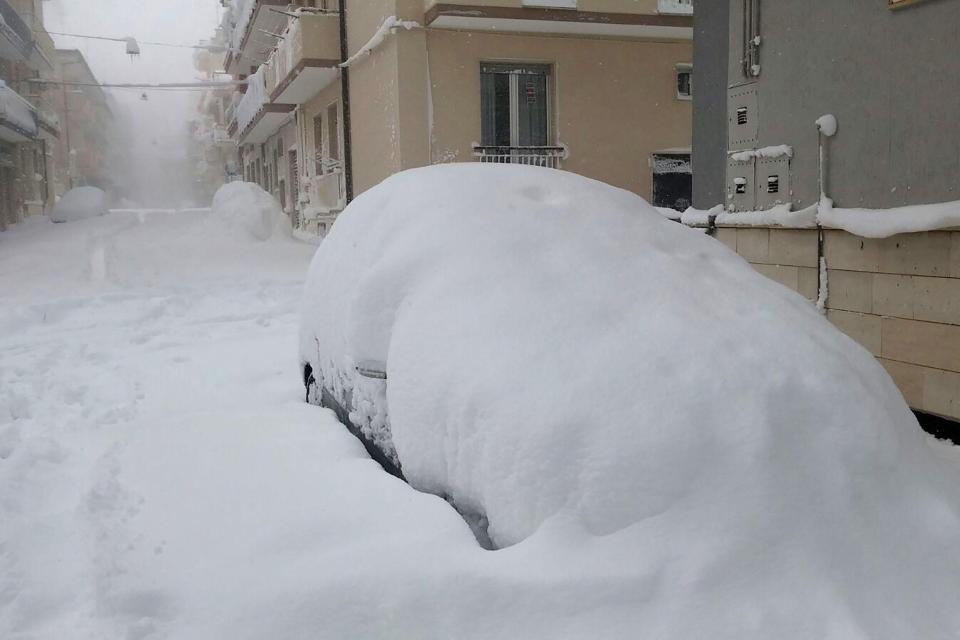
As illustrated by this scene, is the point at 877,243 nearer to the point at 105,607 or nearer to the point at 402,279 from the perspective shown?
the point at 402,279

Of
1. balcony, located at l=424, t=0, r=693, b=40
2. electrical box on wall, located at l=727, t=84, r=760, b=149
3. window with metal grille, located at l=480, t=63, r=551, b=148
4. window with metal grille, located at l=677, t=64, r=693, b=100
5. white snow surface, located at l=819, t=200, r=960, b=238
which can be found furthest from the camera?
window with metal grille, located at l=677, t=64, r=693, b=100

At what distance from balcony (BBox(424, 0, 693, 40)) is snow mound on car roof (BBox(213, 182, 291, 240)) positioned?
19.5ft

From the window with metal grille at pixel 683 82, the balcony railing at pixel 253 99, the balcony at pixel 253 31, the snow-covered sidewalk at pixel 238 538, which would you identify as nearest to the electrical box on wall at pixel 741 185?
the snow-covered sidewalk at pixel 238 538

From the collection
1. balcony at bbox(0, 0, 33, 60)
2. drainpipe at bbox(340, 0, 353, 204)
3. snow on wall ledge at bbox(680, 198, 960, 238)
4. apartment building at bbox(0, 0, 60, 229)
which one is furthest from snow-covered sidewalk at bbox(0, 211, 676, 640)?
balcony at bbox(0, 0, 33, 60)

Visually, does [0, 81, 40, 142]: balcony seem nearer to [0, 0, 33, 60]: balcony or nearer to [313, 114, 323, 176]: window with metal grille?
[0, 0, 33, 60]: balcony

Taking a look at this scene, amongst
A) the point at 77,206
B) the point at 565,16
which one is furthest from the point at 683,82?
the point at 77,206

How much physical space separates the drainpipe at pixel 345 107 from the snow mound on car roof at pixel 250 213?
1881 mm

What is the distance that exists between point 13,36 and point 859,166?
26.7m

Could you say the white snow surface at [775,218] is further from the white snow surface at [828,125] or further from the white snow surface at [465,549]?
the white snow surface at [465,549]

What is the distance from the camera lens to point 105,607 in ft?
7.95

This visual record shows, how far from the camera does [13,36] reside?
82.4 ft

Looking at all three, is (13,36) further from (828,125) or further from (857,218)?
(857,218)

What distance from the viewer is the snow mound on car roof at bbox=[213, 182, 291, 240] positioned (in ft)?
55.2

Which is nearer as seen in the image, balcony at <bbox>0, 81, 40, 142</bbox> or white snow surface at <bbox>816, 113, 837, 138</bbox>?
white snow surface at <bbox>816, 113, 837, 138</bbox>
